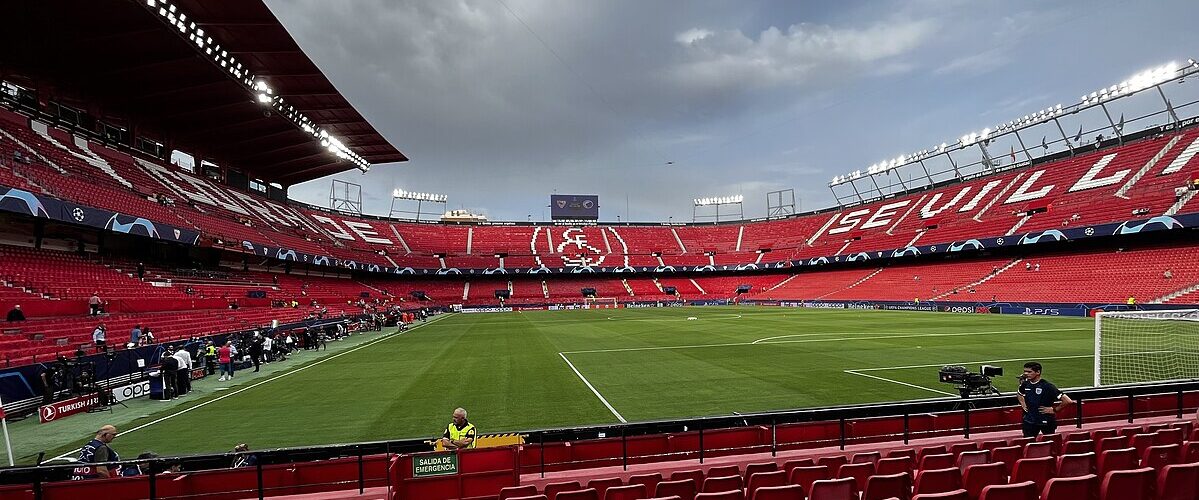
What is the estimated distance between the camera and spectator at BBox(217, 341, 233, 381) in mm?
17656

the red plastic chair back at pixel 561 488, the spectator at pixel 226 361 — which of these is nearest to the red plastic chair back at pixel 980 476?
the red plastic chair back at pixel 561 488

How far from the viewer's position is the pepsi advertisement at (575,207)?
90688 mm

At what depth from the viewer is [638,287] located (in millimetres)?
75375

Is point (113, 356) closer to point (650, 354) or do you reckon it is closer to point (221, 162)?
point (650, 354)

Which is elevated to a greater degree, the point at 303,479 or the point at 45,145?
the point at 45,145

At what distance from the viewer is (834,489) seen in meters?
4.33

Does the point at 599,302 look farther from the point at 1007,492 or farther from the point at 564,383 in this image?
the point at 1007,492

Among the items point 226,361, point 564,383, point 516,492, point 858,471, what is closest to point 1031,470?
point 858,471

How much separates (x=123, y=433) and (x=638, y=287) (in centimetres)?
6619

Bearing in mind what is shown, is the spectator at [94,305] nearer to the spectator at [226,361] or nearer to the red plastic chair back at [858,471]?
the spectator at [226,361]

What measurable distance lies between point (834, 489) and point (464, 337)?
90.5 ft

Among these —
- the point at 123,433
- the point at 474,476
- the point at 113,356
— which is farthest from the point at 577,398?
the point at 113,356

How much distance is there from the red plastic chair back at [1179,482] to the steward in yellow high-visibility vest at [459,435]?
6973 millimetres

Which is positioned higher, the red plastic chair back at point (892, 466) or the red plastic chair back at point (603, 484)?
the red plastic chair back at point (892, 466)
